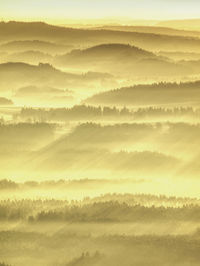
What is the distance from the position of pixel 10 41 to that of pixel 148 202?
513 ft

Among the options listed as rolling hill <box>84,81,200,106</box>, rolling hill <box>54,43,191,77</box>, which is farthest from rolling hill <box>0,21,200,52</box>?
rolling hill <box>84,81,200,106</box>

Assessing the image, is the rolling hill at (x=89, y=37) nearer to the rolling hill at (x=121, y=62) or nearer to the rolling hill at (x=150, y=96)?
the rolling hill at (x=121, y=62)

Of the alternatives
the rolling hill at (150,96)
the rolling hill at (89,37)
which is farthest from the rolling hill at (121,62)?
the rolling hill at (150,96)

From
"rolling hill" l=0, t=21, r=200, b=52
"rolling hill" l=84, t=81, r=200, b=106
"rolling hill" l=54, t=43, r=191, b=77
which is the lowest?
"rolling hill" l=84, t=81, r=200, b=106

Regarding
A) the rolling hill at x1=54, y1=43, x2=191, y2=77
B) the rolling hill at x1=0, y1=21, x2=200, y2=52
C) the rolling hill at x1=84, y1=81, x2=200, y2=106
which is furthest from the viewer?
the rolling hill at x1=0, y1=21, x2=200, y2=52

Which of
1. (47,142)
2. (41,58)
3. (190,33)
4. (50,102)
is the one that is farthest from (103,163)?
(190,33)

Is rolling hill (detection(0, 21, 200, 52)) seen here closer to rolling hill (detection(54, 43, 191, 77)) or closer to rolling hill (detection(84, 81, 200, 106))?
rolling hill (detection(54, 43, 191, 77))

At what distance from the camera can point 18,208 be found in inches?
826

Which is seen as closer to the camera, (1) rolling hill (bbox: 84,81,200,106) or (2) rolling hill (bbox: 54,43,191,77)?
(1) rolling hill (bbox: 84,81,200,106)

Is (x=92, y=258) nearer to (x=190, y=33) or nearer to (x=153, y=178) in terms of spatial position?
(x=153, y=178)

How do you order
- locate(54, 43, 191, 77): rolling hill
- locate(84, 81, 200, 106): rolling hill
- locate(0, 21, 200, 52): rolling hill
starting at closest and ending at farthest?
1. locate(84, 81, 200, 106): rolling hill
2. locate(54, 43, 191, 77): rolling hill
3. locate(0, 21, 200, 52): rolling hill

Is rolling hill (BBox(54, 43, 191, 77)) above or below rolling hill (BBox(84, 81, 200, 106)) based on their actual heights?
above

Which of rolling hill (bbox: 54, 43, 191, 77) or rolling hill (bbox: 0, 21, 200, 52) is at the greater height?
rolling hill (bbox: 0, 21, 200, 52)

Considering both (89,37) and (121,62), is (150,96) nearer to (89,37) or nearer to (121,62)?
(121,62)
